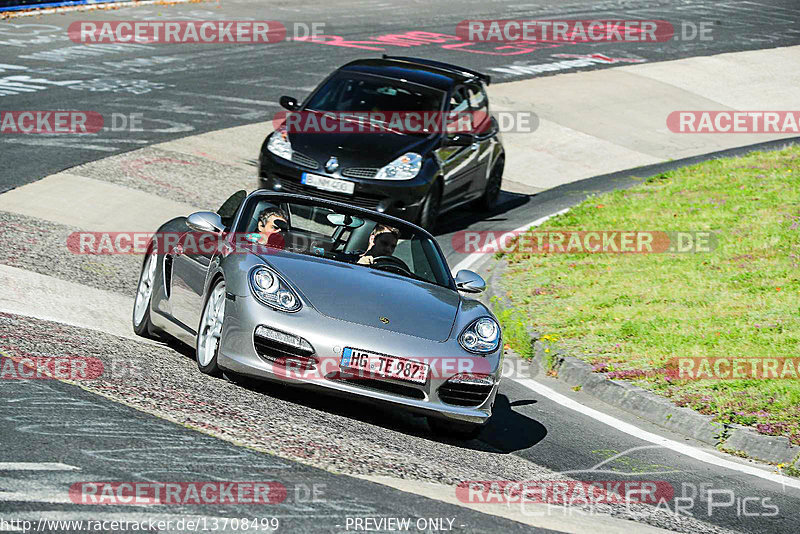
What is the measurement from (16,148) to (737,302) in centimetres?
985

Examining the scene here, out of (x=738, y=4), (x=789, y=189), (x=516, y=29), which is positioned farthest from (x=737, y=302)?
(x=738, y=4)

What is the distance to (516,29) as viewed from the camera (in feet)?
111

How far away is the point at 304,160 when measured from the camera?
1380cm

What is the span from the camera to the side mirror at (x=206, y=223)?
8336 millimetres

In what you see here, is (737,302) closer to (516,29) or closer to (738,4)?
(516,29)

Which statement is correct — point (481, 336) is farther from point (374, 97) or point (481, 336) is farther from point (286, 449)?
point (374, 97)

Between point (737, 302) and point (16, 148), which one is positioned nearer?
point (737, 302)

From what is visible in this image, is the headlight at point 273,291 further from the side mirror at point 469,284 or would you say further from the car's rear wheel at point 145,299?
the car's rear wheel at point 145,299

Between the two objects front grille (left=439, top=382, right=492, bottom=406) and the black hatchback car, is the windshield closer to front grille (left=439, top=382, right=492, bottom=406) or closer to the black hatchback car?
front grille (left=439, top=382, right=492, bottom=406)

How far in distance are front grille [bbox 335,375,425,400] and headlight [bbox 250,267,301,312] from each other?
0.59 m

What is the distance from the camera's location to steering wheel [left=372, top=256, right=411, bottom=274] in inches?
332

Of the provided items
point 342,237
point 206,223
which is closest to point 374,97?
point 342,237

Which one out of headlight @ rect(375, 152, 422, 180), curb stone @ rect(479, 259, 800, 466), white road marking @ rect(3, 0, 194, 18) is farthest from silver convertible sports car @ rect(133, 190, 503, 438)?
white road marking @ rect(3, 0, 194, 18)

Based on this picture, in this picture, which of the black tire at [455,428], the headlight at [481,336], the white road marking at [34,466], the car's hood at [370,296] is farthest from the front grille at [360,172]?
the white road marking at [34,466]
